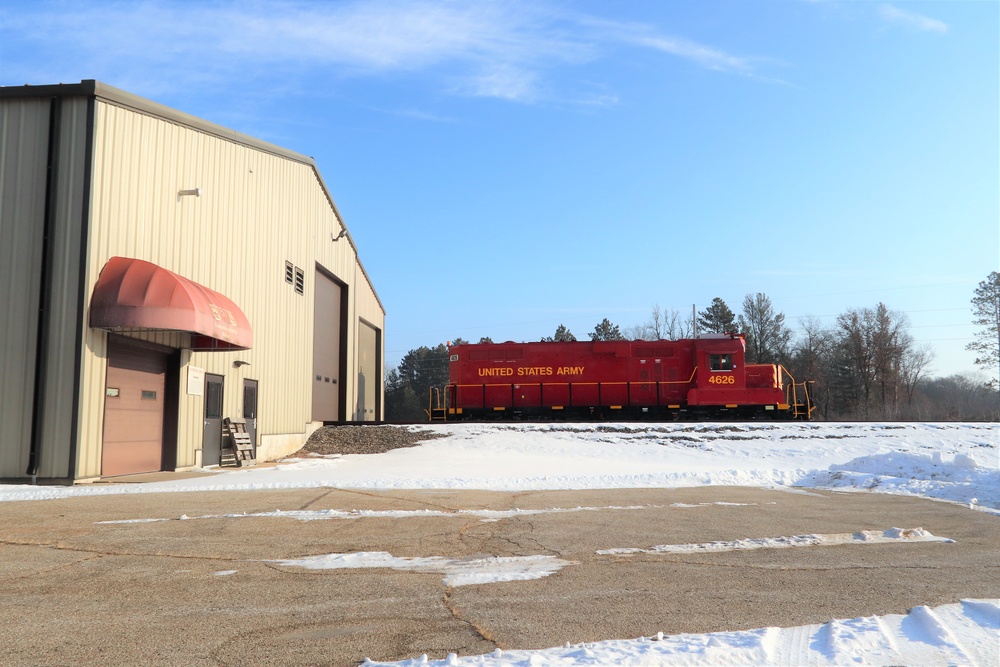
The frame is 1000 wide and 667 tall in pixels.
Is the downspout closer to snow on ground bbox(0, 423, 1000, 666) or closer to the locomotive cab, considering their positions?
snow on ground bbox(0, 423, 1000, 666)

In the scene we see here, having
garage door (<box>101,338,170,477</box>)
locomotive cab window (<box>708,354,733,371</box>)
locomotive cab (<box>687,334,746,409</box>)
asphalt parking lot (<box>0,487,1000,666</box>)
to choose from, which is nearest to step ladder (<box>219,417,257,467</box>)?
garage door (<box>101,338,170,477</box>)

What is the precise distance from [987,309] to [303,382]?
50.8 m

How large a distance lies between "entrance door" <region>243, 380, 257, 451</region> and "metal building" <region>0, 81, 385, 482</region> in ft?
0.23

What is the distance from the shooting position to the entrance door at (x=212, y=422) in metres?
17.4

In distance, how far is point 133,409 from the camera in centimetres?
1483

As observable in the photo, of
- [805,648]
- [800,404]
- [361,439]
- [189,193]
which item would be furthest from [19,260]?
[800,404]

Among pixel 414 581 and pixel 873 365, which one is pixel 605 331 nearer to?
pixel 873 365

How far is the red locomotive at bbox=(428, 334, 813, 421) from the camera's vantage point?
2931cm

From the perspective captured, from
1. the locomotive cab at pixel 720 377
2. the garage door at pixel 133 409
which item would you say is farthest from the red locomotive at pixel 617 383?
the garage door at pixel 133 409

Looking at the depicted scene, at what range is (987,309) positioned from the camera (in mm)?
52375

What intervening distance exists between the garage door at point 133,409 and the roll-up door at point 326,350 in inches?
372

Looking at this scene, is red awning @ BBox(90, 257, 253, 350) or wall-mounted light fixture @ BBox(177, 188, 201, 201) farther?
wall-mounted light fixture @ BBox(177, 188, 201, 201)

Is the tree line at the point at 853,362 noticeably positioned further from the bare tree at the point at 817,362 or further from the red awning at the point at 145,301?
the red awning at the point at 145,301

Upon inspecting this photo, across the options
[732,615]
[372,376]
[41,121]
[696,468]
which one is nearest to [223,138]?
[41,121]
